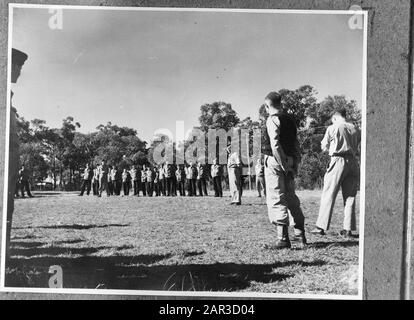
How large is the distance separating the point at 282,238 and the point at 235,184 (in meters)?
0.77

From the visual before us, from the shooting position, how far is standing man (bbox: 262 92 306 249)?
4574 mm

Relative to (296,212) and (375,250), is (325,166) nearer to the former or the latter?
(296,212)

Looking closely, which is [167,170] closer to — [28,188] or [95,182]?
[95,182]

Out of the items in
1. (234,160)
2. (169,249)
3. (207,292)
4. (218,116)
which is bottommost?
(207,292)

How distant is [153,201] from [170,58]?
158 cm

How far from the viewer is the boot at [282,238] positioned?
457 centimetres

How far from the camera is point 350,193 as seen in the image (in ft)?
14.9

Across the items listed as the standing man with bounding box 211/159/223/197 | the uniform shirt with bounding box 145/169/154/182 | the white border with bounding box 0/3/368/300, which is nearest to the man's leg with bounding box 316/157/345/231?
the white border with bounding box 0/3/368/300

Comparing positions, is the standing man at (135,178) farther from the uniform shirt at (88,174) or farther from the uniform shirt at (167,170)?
the uniform shirt at (88,174)

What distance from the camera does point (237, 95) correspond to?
457 cm

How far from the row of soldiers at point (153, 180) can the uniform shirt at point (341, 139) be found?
1187mm

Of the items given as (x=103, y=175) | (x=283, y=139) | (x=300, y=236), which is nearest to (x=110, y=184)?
(x=103, y=175)

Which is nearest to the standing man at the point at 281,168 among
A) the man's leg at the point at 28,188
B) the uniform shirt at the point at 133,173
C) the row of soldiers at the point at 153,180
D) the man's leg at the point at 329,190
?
the man's leg at the point at 329,190
